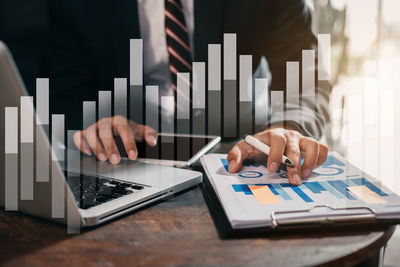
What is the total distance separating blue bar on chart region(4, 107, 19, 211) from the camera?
1.53 ft

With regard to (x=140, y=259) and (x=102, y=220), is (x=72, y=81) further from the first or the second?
(x=140, y=259)

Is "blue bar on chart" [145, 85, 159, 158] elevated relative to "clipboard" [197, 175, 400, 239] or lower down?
elevated

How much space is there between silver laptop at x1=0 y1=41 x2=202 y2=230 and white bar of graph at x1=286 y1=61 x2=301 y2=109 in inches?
17.7

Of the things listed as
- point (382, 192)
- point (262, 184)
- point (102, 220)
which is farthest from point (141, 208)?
point (382, 192)

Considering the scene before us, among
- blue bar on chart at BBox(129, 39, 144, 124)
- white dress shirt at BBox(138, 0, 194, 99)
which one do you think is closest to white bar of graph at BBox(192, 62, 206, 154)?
white dress shirt at BBox(138, 0, 194, 99)

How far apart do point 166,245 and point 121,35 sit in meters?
1.12

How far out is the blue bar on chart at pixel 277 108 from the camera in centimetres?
92

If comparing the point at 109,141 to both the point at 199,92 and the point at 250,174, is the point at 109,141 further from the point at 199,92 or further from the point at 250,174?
the point at 199,92

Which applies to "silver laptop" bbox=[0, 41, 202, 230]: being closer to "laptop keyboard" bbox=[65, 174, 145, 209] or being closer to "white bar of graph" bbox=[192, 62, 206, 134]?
"laptop keyboard" bbox=[65, 174, 145, 209]

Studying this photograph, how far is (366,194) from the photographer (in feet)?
1.92

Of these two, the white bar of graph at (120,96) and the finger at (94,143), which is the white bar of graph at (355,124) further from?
the finger at (94,143)

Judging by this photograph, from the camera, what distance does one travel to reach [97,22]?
138 cm
